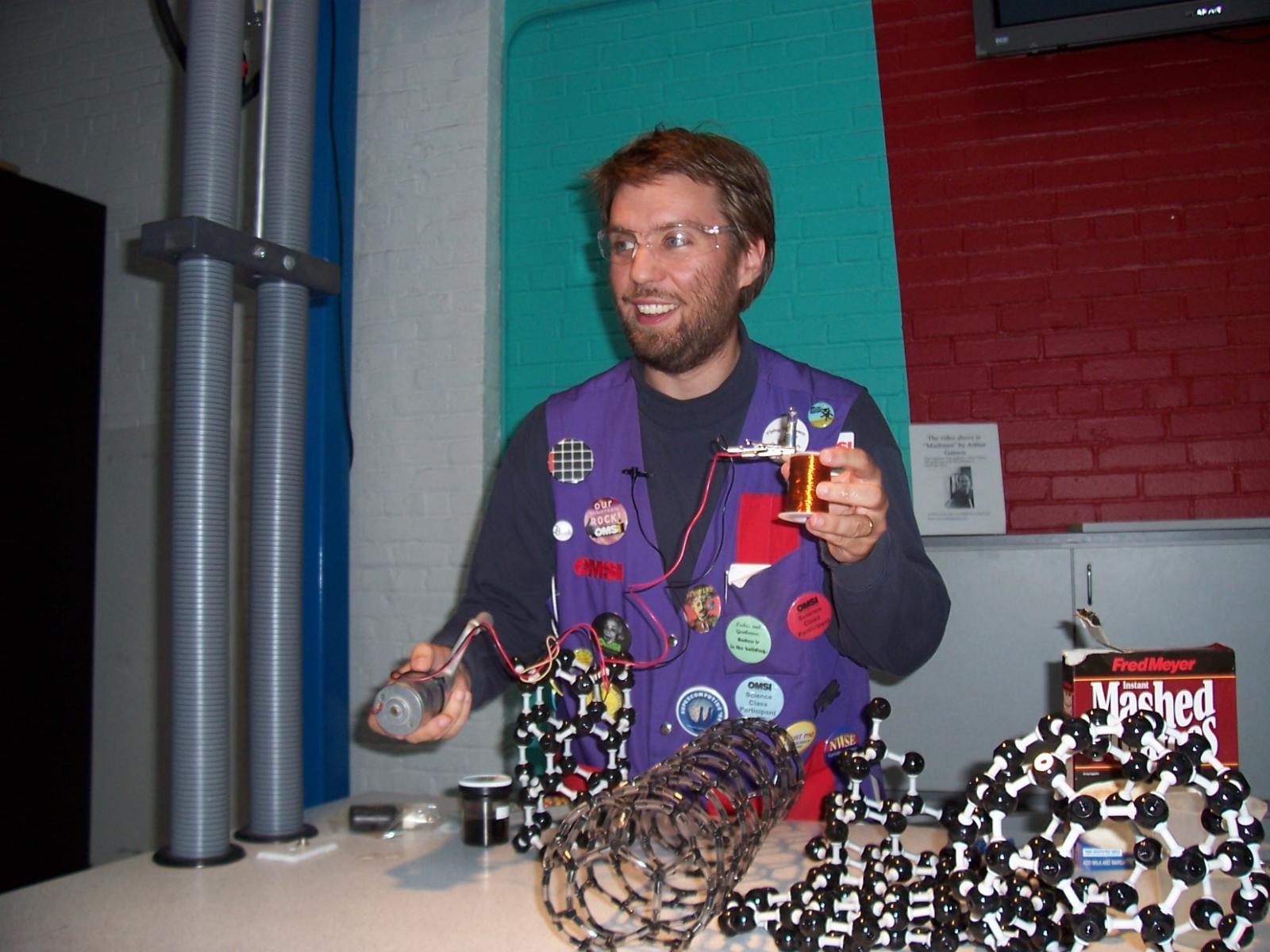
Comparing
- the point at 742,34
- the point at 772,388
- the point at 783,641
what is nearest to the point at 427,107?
the point at 742,34

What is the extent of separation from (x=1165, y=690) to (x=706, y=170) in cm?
125

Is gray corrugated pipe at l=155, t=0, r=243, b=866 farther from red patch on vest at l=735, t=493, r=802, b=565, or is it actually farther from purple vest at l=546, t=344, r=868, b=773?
red patch on vest at l=735, t=493, r=802, b=565

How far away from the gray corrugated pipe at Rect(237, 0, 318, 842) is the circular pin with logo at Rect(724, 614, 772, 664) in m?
0.72

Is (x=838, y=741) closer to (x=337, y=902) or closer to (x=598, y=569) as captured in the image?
(x=598, y=569)

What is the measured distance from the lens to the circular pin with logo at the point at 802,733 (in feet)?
5.28

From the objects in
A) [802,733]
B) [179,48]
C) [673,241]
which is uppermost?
[179,48]

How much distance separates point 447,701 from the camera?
1321 millimetres

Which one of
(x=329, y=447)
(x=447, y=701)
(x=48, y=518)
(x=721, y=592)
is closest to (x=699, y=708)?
(x=721, y=592)

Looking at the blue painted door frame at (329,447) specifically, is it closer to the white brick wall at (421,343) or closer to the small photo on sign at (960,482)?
the white brick wall at (421,343)

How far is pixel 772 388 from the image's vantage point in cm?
182

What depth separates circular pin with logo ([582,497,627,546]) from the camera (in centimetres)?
174

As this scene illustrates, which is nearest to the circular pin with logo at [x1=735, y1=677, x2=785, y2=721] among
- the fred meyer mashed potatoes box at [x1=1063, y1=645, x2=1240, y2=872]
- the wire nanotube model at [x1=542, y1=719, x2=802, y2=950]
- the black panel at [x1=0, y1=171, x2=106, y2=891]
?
the wire nanotube model at [x1=542, y1=719, x2=802, y2=950]

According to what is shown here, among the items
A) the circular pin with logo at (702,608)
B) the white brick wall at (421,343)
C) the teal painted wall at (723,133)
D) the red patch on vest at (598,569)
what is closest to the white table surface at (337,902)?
the circular pin with logo at (702,608)

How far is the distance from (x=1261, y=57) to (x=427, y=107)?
8.91ft
